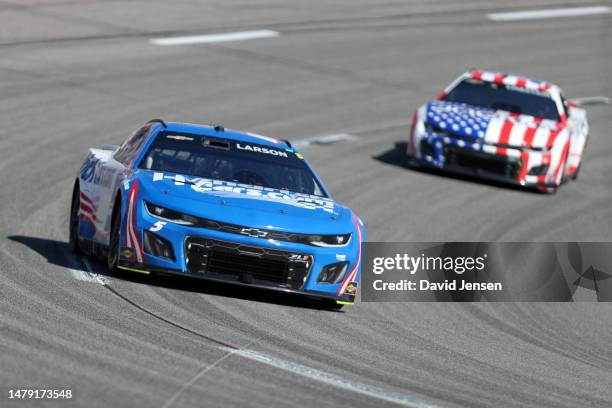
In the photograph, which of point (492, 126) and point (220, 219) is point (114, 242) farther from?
point (492, 126)

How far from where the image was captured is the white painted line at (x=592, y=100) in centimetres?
2511

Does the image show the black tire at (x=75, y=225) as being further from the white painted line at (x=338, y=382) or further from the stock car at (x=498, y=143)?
the stock car at (x=498, y=143)

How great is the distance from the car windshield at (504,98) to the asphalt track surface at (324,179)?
3.80ft

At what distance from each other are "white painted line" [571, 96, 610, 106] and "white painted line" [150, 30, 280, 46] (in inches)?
231

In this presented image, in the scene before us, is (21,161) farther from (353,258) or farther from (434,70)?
(434,70)

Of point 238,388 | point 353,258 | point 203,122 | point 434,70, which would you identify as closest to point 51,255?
point 353,258

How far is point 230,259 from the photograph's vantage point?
932 centimetres

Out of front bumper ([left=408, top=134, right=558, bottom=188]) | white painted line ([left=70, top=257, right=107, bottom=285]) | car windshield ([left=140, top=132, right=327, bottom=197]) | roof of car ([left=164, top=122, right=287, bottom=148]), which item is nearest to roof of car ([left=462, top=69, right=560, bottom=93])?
front bumper ([left=408, top=134, right=558, bottom=188])

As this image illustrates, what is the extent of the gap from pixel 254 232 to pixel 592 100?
1725 centimetres

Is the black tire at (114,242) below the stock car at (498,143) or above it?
above

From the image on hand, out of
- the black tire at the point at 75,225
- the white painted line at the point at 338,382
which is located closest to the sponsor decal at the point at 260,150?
the black tire at the point at 75,225

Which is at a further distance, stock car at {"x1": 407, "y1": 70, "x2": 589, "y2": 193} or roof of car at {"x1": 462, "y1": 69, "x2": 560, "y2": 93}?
roof of car at {"x1": 462, "y1": 69, "x2": 560, "y2": 93}

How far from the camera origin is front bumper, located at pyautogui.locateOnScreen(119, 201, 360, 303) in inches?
366

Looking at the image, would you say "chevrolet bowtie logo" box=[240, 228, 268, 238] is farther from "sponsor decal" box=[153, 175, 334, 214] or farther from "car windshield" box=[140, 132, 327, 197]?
"car windshield" box=[140, 132, 327, 197]
